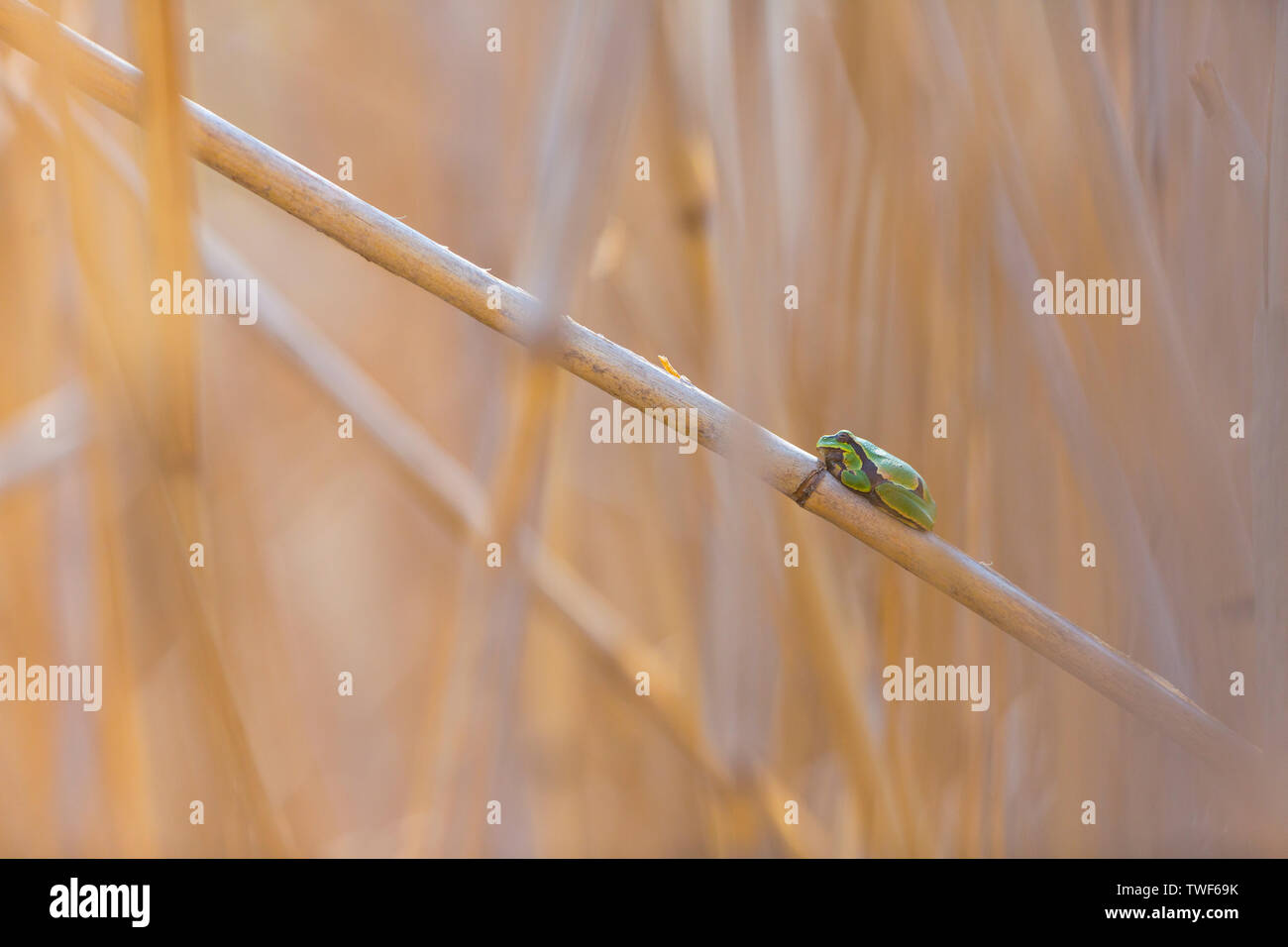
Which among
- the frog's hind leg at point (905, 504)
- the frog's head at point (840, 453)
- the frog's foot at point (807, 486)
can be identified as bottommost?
the frog's hind leg at point (905, 504)

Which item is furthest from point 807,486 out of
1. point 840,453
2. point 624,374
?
point 624,374

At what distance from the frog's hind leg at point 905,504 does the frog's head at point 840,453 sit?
4 centimetres

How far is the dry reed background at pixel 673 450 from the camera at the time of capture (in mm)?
1088

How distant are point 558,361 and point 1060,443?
1115 millimetres

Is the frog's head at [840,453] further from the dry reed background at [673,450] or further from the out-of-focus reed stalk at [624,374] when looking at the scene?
the dry reed background at [673,450]

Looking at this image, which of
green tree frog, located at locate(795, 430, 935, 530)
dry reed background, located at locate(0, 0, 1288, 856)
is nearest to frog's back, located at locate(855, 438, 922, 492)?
green tree frog, located at locate(795, 430, 935, 530)

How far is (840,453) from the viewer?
0.96 meters

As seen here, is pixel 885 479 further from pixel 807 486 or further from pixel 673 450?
pixel 673 450

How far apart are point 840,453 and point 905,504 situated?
0.09 m

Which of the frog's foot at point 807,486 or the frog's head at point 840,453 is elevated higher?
the frog's head at point 840,453

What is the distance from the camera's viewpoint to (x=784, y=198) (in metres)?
1.50

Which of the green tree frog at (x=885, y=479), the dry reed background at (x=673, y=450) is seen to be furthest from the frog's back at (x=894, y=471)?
the dry reed background at (x=673, y=450)

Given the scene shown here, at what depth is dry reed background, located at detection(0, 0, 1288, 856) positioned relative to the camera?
3.57 feet
